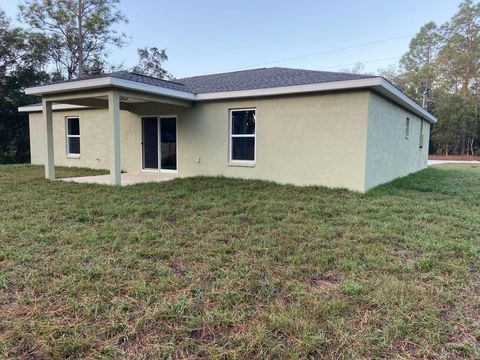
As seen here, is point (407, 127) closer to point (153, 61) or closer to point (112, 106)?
point (112, 106)

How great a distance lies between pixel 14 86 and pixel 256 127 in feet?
55.3

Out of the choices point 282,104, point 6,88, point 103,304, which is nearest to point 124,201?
point 103,304

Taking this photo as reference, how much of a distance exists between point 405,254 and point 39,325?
11.6ft

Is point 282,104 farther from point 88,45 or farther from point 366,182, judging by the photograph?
point 88,45

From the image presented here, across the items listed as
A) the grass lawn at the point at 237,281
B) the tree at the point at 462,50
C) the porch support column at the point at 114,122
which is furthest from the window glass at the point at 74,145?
the tree at the point at 462,50

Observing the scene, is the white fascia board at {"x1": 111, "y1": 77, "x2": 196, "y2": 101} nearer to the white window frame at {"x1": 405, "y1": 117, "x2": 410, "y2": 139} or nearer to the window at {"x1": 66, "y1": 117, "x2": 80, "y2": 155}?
the window at {"x1": 66, "y1": 117, "x2": 80, "y2": 155}

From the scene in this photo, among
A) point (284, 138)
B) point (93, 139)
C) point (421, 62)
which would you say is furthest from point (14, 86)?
point (421, 62)

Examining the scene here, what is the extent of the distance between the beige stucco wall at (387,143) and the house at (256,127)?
0.09 ft

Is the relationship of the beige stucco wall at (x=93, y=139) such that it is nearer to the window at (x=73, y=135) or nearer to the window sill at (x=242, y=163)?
the window at (x=73, y=135)

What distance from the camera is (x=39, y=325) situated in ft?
7.06

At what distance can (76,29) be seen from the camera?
22719 millimetres

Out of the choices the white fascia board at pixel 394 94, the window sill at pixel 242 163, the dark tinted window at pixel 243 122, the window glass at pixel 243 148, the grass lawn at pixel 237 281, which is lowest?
the grass lawn at pixel 237 281

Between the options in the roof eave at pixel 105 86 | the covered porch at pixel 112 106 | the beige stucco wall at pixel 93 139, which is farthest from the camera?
the beige stucco wall at pixel 93 139

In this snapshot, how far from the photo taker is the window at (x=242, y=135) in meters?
8.48
